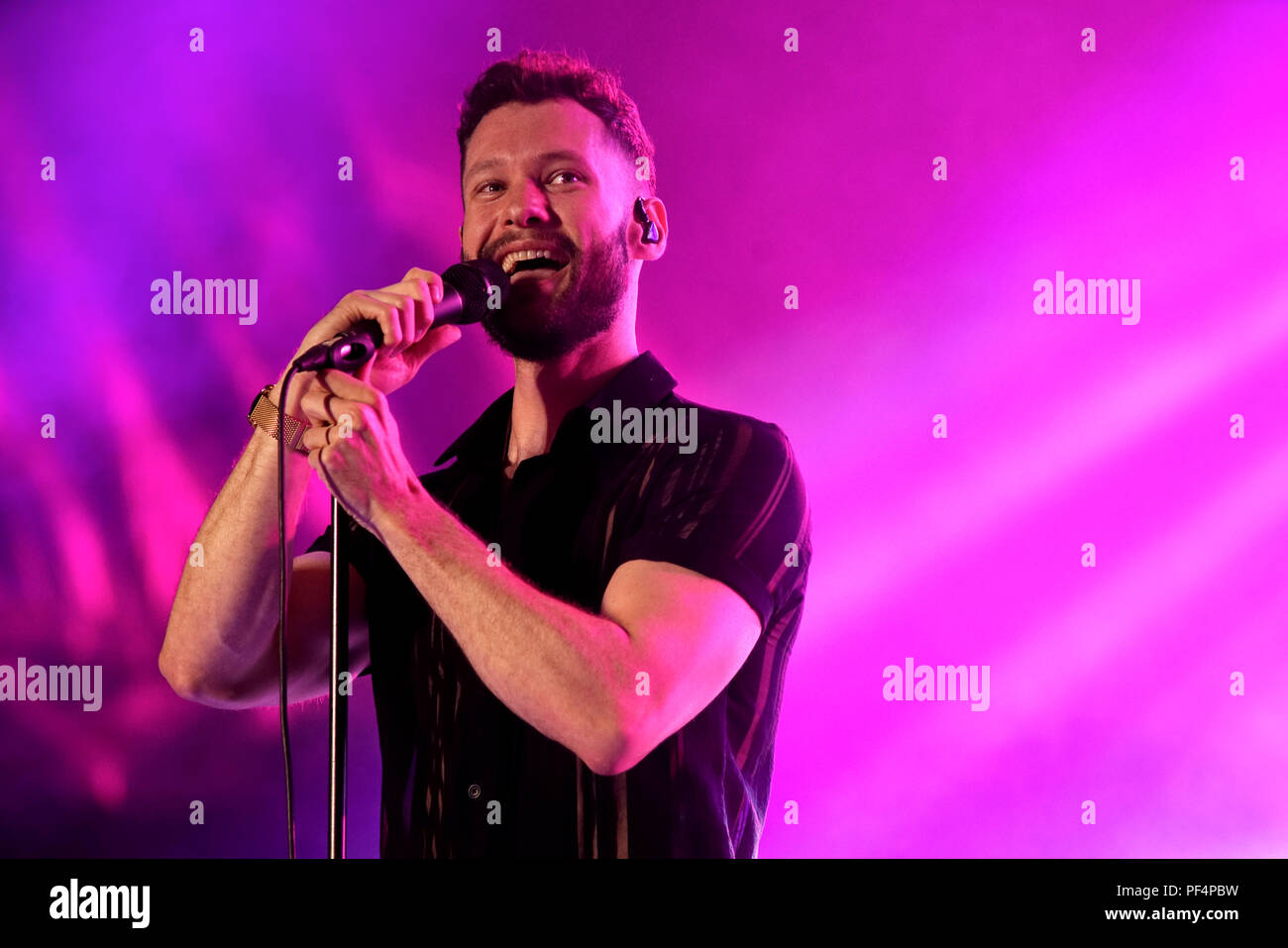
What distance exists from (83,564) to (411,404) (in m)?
0.69

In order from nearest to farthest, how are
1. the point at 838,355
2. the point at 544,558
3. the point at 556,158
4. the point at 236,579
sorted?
the point at 236,579 < the point at 544,558 < the point at 556,158 < the point at 838,355

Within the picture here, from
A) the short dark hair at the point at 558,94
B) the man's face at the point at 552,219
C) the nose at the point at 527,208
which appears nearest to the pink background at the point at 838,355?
the short dark hair at the point at 558,94

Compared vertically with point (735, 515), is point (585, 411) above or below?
above

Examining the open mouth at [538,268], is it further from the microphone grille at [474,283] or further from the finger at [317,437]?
the finger at [317,437]

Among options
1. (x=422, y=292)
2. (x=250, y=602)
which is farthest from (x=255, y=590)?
(x=422, y=292)

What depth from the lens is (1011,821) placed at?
205 cm

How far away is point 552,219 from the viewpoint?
1.82m

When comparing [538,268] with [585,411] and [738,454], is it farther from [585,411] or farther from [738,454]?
[738,454]

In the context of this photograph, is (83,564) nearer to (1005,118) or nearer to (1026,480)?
(1026,480)

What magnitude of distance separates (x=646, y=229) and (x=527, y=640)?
818mm

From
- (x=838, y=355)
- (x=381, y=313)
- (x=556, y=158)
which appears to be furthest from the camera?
(x=838, y=355)

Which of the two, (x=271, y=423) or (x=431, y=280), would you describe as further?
(x=271, y=423)
